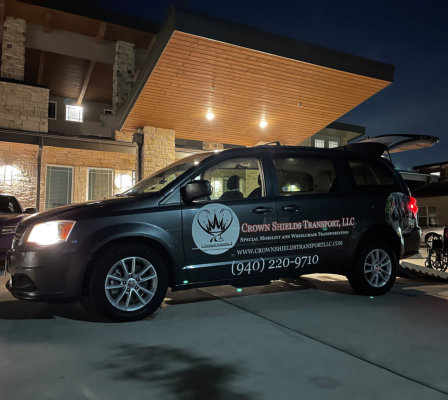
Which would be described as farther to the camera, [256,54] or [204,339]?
[256,54]

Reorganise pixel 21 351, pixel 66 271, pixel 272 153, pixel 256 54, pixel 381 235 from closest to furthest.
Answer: pixel 21 351 → pixel 66 271 → pixel 272 153 → pixel 381 235 → pixel 256 54

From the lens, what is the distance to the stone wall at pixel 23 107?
1176cm

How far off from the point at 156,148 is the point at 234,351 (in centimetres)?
966

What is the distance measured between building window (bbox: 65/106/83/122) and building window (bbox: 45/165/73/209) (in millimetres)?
4863

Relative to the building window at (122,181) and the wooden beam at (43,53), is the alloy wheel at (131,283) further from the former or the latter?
the wooden beam at (43,53)

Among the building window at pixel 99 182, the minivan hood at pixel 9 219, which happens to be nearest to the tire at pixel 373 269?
the minivan hood at pixel 9 219

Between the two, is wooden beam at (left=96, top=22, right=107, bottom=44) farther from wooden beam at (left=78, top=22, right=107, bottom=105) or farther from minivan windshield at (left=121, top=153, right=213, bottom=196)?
minivan windshield at (left=121, top=153, right=213, bottom=196)

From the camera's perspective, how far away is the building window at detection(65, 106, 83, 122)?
18.5 meters

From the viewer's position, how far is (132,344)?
3.17 m

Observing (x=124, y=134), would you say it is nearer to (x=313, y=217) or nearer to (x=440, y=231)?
(x=313, y=217)

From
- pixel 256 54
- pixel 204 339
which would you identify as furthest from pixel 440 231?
pixel 204 339

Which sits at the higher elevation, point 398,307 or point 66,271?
point 66,271

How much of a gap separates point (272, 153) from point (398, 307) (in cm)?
232

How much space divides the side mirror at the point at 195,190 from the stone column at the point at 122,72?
10.8 meters
